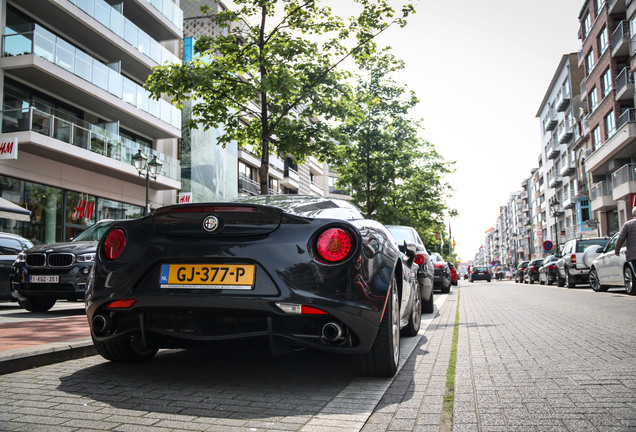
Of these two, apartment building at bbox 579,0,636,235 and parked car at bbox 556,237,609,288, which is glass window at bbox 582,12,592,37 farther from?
parked car at bbox 556,237,609,288

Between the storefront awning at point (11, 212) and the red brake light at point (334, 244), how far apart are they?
1600 centimetres

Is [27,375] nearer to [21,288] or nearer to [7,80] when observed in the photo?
[21,288]

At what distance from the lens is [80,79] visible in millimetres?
21234

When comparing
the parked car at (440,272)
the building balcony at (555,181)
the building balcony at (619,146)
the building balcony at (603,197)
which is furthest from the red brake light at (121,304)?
the building balcony at (555,181)

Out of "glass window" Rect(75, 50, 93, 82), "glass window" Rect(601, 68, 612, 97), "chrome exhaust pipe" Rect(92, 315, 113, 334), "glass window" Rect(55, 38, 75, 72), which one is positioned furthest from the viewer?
"glass window" Rect(601, 68, 612, 97)

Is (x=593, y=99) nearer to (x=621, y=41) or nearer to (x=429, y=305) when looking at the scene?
(x=621, y=41)

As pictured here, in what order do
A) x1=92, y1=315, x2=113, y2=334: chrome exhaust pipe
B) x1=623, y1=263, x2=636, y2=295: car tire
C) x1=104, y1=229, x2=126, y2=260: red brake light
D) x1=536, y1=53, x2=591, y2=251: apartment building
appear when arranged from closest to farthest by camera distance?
1. x1=92, y1=315, x2=113, y2=334: chrome exhaust pipe
2. x1=104, y1=229, x2=126, y2=260: red brake light
3. x1=623, y1=263, x2=636, y2=295: car tire
4. x1=536, y1=53, x2=591, y2=251: apartment building

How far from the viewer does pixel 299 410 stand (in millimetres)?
2943

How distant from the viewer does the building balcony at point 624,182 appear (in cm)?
3170

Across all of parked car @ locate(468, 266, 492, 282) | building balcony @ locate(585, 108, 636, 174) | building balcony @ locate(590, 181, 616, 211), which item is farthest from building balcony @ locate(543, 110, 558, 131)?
building balcony @ locate(590, 181, 616, 211)

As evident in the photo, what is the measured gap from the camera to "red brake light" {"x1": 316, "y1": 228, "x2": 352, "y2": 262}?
337cm

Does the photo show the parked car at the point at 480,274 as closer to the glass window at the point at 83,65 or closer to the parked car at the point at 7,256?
the glass window at the point at 83,65

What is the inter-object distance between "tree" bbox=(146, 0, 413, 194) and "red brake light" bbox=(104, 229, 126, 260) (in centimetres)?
859

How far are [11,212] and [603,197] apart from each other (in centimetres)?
3587
